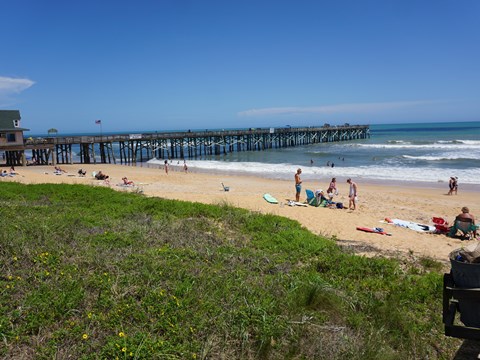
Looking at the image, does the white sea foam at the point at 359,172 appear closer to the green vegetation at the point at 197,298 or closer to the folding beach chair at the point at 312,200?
the folding beach chair at the point at 312,200

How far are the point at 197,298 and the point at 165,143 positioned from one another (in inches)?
1881

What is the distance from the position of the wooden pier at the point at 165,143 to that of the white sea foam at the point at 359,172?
11107 millimetres

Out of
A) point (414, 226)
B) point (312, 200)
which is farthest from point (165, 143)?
point (414, 226)

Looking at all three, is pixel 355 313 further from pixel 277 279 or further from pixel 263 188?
pixel 263 188

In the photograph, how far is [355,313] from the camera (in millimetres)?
5281

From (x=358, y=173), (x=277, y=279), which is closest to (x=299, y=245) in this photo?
(x=277, y=279)

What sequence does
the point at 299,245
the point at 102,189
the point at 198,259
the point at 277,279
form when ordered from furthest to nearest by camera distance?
the point at 102,189
the point at 299,245
the point at 198,259
the point at 277,279

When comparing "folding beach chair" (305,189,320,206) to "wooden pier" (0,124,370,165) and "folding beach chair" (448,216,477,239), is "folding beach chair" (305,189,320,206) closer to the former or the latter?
"folding beach chair" (448,216,477,239)

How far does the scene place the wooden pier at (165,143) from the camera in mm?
37656

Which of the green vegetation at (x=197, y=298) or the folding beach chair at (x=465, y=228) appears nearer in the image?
the green vegetation at (x=197, y=298)

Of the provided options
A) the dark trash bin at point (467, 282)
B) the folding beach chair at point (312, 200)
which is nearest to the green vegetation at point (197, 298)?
the dark trash bin at point (467, 282)

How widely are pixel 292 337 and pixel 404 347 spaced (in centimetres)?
144

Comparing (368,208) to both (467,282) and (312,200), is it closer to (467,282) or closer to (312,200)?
(312,200)

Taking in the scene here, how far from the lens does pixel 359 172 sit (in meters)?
31.1
